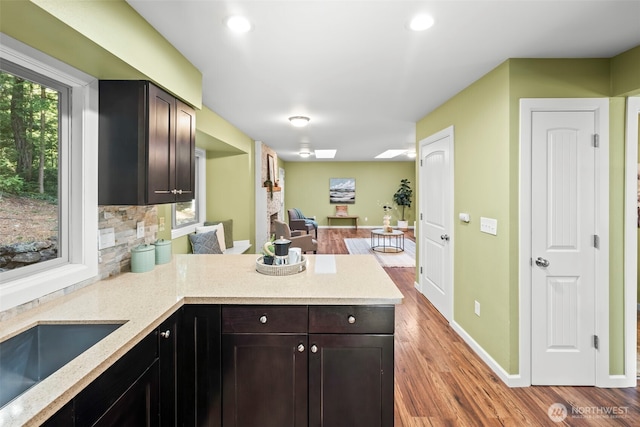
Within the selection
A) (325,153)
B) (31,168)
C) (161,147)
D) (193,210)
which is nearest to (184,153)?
A: (161,147)

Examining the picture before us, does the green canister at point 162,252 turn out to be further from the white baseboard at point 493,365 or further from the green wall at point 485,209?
the white baseboard at point 493,365

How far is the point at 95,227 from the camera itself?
1.81m

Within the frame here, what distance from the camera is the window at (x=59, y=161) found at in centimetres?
144

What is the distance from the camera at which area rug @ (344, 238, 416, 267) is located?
598 cm

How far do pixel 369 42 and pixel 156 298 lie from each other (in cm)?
197

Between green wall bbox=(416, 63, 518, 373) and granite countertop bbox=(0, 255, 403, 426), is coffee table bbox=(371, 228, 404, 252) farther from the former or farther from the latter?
granite countertop bbox=(0, 255, 403, 426)

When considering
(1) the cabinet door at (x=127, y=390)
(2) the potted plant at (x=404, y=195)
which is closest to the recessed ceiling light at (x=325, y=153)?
(2) the potted plant at (x=404, y=195)

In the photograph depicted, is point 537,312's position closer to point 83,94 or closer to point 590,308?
point 590,308

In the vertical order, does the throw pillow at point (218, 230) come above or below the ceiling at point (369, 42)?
below

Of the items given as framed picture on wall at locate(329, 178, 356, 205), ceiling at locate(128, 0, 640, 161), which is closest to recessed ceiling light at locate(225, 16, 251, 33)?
ceiling at locate(128, 0, 640, 161)

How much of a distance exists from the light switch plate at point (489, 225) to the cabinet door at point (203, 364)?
2.12 meters

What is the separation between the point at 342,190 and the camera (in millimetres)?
10828

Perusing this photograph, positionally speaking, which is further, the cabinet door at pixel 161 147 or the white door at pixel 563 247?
the white door at pixel 563 247

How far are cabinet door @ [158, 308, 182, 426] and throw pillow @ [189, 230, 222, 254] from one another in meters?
2.46
